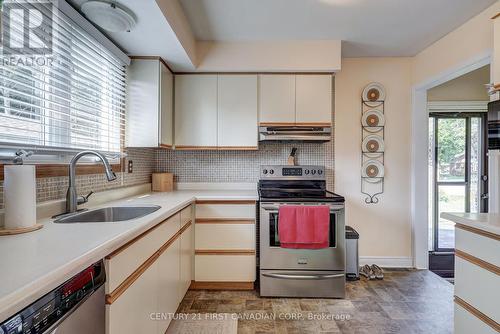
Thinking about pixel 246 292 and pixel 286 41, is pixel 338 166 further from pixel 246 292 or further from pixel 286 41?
pixel 246 292

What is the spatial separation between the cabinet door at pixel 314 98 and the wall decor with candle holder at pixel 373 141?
1.94 feet

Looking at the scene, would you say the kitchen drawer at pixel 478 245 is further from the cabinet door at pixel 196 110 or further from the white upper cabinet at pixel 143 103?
the white upper cabinet at pixel 143 103

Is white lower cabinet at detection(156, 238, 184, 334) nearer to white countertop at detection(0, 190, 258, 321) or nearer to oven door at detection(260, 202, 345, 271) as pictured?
white countertop at detection(0, 190, 258, 321)

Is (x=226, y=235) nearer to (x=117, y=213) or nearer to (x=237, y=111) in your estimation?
(x=117, y=213)

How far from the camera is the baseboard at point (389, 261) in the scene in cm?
306

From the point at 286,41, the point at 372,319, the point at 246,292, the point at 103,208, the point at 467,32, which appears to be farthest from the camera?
the point at 286,41

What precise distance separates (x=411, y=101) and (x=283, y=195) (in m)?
1.93

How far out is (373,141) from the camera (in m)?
3.06

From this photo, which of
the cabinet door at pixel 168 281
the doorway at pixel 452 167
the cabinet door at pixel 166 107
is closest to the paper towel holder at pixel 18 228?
the cabinet door at pixel 168 281

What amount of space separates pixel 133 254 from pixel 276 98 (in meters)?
2.08

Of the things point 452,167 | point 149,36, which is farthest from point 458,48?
point 149,36

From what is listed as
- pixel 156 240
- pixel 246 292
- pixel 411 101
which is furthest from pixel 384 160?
pixel 156 240

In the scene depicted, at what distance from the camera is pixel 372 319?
2.04 metres

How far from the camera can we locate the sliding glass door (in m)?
3.54
